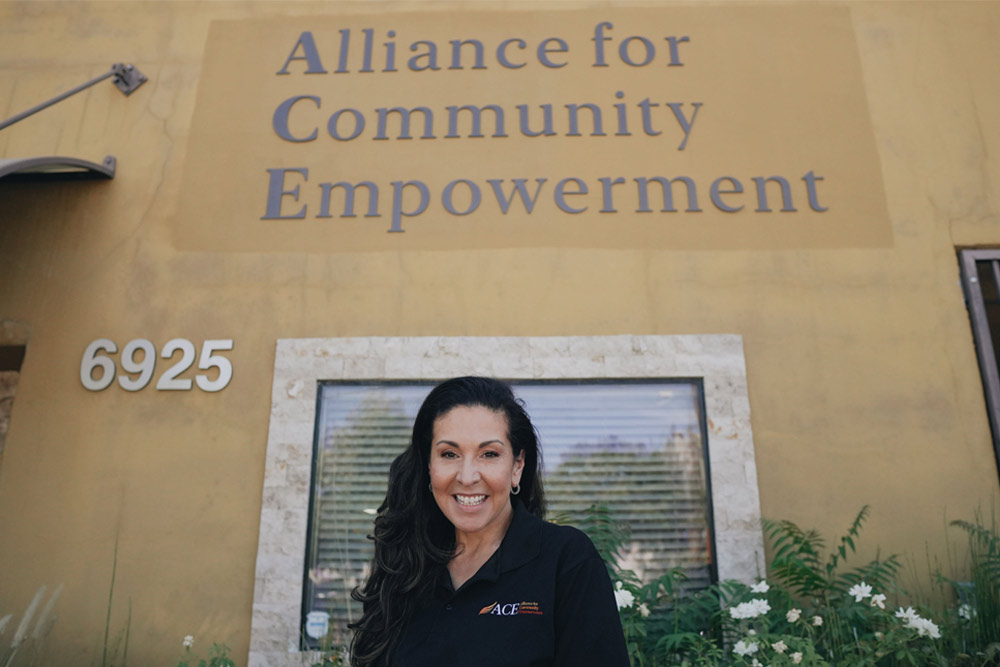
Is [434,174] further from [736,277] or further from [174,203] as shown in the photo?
[736,277]

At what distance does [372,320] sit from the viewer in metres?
4.89

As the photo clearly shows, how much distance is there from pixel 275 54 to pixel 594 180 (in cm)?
277

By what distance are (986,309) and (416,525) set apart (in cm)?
456

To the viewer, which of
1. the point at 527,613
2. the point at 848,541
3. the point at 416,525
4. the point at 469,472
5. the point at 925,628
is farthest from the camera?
the point at 848,541

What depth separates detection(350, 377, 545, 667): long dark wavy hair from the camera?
2092 millimetres

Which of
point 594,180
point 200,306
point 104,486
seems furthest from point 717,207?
point 104,486

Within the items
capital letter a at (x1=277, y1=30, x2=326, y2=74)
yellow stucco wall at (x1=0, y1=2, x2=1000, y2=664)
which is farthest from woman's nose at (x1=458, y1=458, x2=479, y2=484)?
capital letter a at (x1=277, y1=30, x2=326, y2=74)

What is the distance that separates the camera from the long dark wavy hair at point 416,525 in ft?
6.86

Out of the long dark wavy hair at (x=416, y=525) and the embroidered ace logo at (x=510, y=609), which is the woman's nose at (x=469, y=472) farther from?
the embroidered ace logo at (x=510, y=609)

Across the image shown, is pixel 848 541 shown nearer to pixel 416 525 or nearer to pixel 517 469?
pixel 517 469

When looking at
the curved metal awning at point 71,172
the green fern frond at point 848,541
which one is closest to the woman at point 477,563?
the green fern frond at point 848,541

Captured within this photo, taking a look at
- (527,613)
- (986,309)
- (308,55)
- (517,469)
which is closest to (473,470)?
(517,469)

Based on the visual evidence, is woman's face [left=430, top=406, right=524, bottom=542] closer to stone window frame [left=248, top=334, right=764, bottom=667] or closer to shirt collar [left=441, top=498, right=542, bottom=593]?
shirt collar [left=441, top=498, right=542, bottom=593]

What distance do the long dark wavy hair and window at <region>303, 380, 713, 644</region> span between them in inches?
85.6
